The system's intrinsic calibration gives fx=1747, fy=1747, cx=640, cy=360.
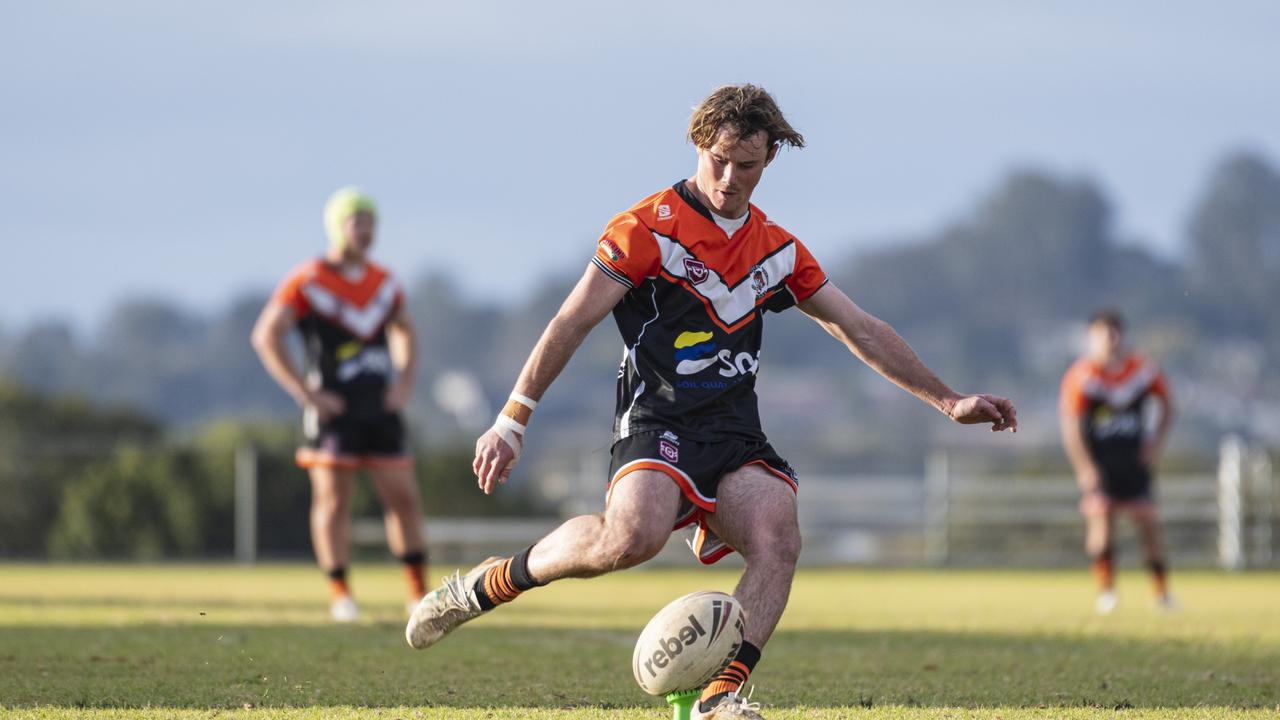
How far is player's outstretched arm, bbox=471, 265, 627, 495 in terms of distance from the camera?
554cm

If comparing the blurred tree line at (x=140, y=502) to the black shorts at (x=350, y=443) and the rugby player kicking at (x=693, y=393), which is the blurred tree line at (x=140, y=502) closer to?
the black shorts at (x=350, y=443)

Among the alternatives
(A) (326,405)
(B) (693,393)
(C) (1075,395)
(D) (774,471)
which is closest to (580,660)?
(D) (774,471)

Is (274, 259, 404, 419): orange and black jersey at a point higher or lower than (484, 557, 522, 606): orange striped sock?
higher

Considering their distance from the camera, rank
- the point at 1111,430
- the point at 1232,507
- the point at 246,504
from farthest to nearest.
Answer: the point at 246,504, the point at 1232,507, the point at 1111,430

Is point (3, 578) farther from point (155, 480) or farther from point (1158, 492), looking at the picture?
point (1158, 492)

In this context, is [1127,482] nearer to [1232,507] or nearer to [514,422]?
[514,422]

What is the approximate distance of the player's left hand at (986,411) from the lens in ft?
19.1

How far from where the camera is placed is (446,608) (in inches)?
237

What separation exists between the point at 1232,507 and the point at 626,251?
20.3 m

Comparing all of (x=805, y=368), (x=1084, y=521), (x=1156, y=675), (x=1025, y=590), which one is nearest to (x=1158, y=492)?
(x=1084, y=521)

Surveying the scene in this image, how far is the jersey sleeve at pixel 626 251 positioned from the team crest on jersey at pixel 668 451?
533mm

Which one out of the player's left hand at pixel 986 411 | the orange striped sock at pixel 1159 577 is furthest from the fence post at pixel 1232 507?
the player's left hand at pixel 986 411

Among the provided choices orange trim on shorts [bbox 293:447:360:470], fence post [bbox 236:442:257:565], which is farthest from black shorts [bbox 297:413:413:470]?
fence post [bbox 236:442:257:565]

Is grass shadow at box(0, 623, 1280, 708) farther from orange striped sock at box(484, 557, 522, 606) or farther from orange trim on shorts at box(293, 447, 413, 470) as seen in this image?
orange trim on shorts at box(293, 447, 413, 470)
